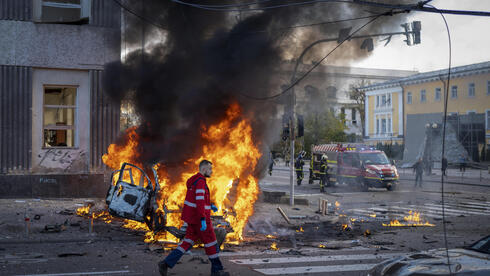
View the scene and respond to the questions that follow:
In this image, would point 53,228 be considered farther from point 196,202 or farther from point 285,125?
point 285,125

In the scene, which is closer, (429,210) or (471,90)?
(429,210)

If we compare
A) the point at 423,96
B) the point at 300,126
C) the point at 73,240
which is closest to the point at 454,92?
the point at 423,96

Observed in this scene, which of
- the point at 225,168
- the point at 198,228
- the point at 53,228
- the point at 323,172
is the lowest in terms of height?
the point at 53,228

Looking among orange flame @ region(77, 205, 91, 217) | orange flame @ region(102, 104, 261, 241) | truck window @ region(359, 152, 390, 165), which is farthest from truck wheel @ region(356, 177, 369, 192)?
orange flame @ region(77, 205, 91, 217)

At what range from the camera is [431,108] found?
5009 centimetres

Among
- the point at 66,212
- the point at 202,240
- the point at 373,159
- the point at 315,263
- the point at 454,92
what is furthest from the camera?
the point at 454,92

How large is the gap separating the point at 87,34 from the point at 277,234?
8984 mm

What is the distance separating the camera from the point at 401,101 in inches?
2222

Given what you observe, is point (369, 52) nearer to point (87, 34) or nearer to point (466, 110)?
point (87, 34)

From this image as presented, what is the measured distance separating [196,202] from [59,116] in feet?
32.9

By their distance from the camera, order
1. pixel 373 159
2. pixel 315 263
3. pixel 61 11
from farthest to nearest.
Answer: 1. pixel 373 159
2. pixel 61 11
3. pixel 315 263

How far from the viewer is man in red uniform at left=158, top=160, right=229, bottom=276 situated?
6238 mm

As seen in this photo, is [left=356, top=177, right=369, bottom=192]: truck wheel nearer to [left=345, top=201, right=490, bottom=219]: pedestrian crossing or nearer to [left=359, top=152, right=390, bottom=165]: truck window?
[left=359, top=152, right=390, bottom=165]: truck window

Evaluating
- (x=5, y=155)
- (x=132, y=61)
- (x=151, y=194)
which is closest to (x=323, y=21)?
(x=132, y=61)
